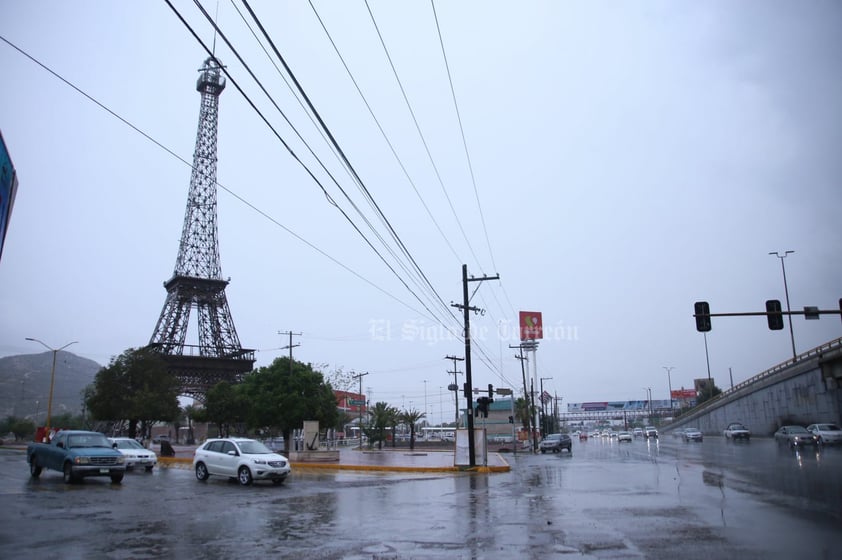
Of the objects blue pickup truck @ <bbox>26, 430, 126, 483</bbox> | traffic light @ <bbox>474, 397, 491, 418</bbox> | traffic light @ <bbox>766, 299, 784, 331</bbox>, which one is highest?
traffic light @ <bbox>766, 299, 784, 331</bbox>

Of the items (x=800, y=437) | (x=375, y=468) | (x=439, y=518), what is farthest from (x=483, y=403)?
(x=800, y=437)

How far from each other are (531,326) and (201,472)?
187 feet

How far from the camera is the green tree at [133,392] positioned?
46.3 m

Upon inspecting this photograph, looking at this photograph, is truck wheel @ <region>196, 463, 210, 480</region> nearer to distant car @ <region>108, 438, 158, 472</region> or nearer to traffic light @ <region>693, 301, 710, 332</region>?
distant car @ <region>108, 438, 158, 472</region>

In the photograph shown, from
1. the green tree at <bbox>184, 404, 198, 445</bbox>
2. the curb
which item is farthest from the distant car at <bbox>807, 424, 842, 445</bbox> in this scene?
the green tree at <bbox>184, 404, 198, 445</bbox>

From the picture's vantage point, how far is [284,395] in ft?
132

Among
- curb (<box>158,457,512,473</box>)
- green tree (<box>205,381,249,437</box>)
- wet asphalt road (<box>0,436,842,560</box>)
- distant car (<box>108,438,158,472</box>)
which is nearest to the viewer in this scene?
wet asphalt road (<box>0,436,842,560</box>)

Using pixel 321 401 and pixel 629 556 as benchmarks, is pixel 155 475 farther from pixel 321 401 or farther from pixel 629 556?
pixel 629 556

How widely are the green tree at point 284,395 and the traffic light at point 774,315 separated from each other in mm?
28229

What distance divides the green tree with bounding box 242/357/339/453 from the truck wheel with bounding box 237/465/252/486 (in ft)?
62.8

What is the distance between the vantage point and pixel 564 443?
163ft

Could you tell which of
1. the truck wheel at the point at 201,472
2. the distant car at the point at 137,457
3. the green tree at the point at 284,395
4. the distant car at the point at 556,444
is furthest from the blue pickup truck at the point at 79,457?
Result: the distant car at the point at 556,444

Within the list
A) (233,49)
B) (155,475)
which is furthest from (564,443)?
(233,49)

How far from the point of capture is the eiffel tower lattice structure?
3152 inches
